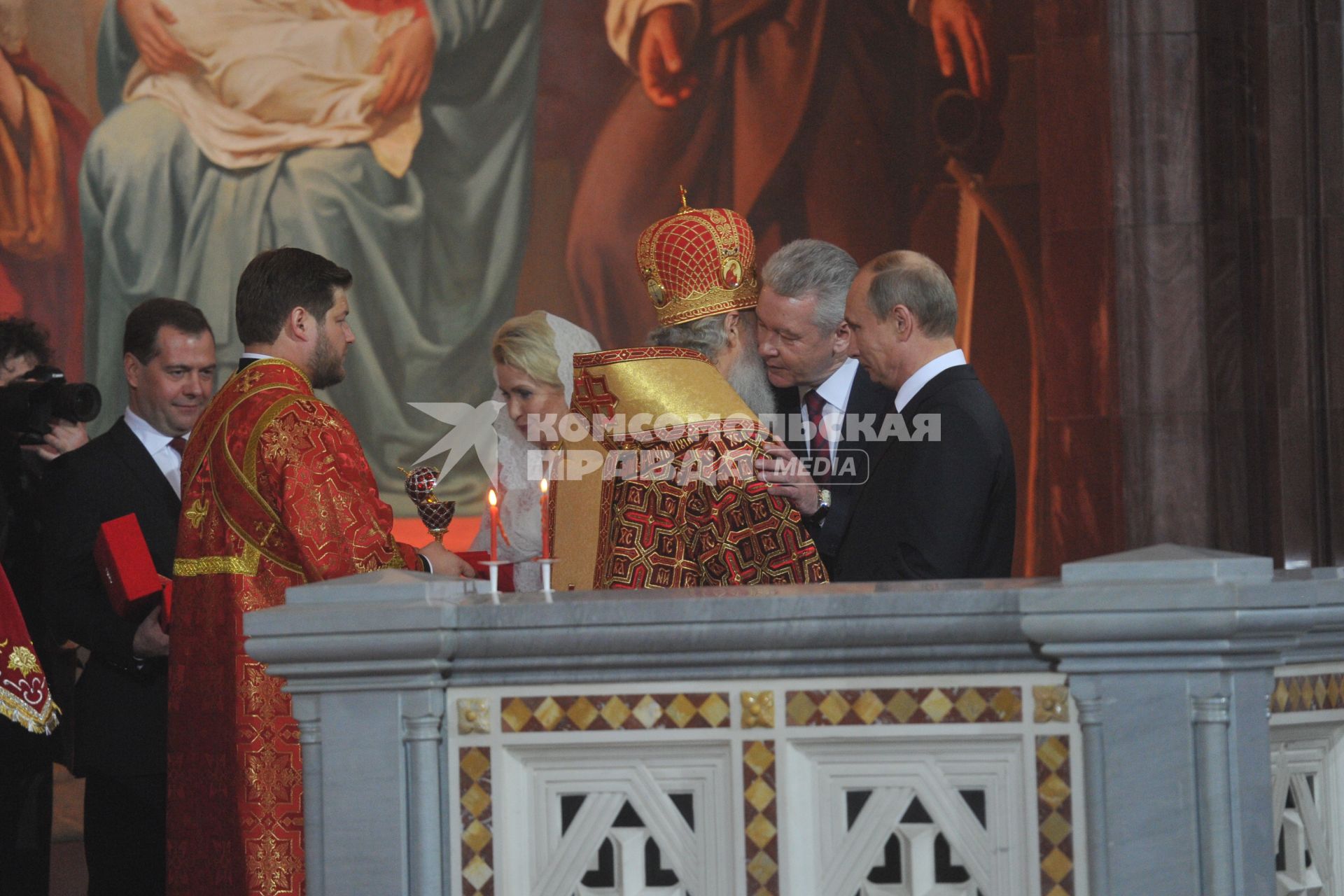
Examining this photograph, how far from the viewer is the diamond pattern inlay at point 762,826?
6.19 feet

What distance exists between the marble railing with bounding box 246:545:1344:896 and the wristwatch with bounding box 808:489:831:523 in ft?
4.35

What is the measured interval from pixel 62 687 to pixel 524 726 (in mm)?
2719

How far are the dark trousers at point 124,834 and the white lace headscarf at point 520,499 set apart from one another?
1094mm

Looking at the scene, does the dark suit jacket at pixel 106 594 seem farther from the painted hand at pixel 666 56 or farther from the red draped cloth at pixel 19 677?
the painted hand at pixel 666 56

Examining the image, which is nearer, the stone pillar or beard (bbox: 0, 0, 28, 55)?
the stone pillar

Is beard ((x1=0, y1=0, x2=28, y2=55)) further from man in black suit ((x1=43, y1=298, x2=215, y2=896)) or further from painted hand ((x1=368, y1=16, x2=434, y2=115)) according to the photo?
man in black suit ((x1=43, y1=298, x2=215, y2=896))

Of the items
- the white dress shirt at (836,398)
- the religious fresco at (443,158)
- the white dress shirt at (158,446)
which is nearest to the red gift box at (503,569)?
the white dress shirt at (158,446)

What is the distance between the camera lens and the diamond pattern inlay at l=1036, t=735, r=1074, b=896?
1841 mm

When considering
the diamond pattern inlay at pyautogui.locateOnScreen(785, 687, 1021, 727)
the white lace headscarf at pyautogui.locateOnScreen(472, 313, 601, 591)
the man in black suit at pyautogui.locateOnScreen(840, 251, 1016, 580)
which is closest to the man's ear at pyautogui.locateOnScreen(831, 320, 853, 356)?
the man in black suit at pyautogui.locateOnScreen(840, 251, 1016, 580)

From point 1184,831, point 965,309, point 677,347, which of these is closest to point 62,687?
point 677,347

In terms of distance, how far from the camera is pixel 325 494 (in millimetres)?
3174

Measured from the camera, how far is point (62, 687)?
4.22 meters

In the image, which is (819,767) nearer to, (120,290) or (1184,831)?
(1184,831)

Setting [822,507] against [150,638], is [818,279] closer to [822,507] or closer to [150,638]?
[822,507]
